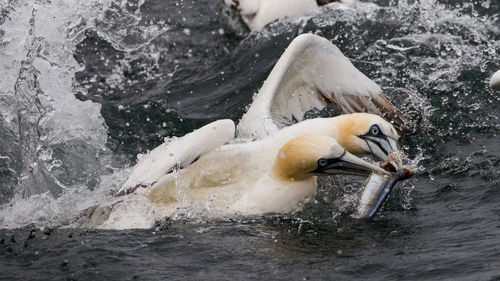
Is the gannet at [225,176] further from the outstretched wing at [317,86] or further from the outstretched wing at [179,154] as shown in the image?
the outstretched wing at [317,86]

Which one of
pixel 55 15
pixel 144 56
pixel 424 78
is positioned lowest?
pixel 424 78

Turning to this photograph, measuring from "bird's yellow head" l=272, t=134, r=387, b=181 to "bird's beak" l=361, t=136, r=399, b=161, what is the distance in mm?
481

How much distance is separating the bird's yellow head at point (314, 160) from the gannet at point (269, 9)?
14.9 ft

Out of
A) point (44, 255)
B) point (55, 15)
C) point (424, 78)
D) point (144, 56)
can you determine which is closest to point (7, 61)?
point (55, 15)

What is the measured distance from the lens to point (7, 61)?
9273 mm

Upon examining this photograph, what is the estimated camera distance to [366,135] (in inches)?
312

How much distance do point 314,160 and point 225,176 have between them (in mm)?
780

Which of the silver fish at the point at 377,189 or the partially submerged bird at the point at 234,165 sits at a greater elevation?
the partially submerged bird at the point at 234,165

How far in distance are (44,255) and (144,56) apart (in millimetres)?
5103

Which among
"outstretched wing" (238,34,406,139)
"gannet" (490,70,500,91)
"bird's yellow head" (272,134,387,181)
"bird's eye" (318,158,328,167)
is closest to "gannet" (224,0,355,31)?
"outstretched wing" (238,34,406,139)

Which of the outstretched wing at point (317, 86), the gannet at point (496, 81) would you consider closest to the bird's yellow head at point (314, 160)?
the gannet at point (496, 81)

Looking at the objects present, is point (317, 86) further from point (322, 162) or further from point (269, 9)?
point (269, 9)

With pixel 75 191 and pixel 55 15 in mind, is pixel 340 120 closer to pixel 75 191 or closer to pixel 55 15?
pixel 75 191

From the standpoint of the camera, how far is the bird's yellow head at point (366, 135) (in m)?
7.84
